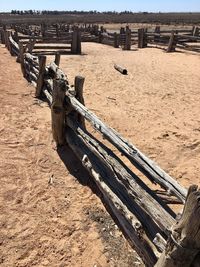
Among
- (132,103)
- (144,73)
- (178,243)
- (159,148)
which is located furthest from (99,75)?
(178,243)

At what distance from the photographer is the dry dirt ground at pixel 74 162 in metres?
3.64

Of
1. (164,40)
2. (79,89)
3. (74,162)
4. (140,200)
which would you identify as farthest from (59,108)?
(164,40)

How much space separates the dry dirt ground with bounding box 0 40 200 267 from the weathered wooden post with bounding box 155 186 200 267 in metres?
0.89

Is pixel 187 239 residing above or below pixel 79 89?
above

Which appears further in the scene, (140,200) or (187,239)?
(140,200)

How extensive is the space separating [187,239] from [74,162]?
309 cm

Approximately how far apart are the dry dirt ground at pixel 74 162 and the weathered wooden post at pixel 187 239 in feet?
2.93

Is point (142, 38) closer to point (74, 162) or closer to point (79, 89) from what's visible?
point (79, 89)

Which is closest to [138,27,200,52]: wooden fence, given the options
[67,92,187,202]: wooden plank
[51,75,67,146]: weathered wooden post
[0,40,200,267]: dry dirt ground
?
[0,40,200,267]: dry dirt ground

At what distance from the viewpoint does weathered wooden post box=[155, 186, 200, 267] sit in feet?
7.65

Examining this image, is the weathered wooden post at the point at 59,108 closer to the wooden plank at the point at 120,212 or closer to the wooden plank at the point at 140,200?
the wooden plank at the point at 120,212

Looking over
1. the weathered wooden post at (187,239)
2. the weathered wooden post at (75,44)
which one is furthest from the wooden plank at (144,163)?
the weathered wooden post at (75,44)

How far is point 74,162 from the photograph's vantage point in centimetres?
538

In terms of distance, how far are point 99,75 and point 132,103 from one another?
3098mm
